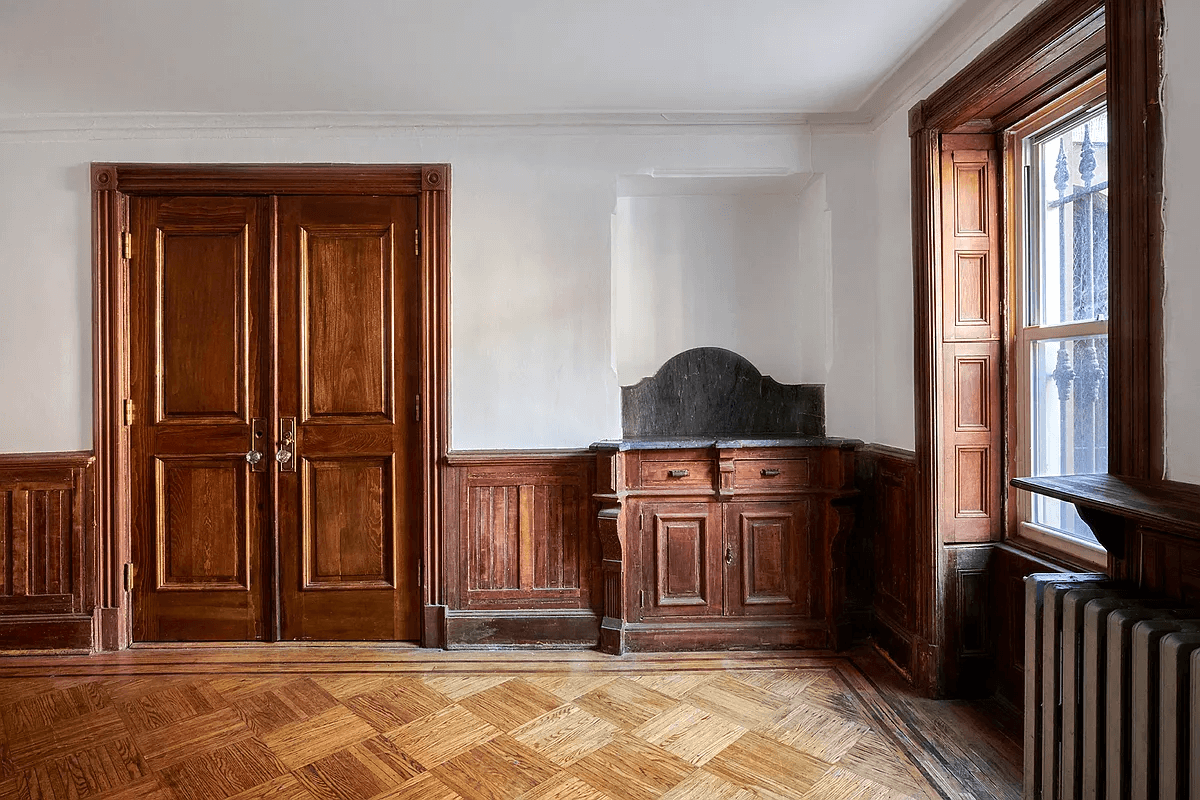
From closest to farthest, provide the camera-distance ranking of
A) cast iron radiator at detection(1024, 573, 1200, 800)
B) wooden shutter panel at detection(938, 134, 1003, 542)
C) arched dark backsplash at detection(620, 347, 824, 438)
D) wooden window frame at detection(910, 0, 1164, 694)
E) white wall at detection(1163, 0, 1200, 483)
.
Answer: cast iron radiator at detection(1024, 573, 1200, 800), white wall at detection(1163, 0, 1200, 483), wooden window frame at detection(910, 0, 1164, 694), wooden shutter panel at detection(938, 134, 1003, 542), arched dark backsplash at detection(620, 347, 824, 438)

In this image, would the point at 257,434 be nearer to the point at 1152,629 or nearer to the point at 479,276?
the point at 479,276

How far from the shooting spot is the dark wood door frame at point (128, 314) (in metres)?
3.17

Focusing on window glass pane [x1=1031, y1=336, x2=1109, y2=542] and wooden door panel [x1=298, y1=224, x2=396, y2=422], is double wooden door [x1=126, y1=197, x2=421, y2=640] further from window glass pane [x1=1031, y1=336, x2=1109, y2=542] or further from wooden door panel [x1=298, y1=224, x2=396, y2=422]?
window glass pane [x1=1031, y1=336, x2=1109, y2=542]

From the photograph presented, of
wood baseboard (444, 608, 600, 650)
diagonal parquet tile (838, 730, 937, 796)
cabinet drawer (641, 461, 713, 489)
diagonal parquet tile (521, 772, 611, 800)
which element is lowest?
diagonal parquet tile (521, 772, 611, 800)

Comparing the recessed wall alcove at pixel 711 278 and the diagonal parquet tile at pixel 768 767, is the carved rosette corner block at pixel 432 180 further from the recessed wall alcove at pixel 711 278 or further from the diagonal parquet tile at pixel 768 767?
the diagonal parquet tile at pixel 768 767

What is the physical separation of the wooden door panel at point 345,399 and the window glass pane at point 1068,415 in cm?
273

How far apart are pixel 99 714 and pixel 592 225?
117 inches

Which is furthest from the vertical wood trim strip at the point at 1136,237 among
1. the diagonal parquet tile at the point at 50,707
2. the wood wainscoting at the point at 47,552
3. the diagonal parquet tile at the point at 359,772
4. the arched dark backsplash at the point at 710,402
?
the wood wainscoting at the point at 47,552

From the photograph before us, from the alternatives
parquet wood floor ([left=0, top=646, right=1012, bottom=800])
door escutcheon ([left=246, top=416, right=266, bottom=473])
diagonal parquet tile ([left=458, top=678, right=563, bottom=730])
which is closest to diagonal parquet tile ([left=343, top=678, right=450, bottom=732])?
parquet wood floor ([left=0, top=646, right=1012, bottom=800])

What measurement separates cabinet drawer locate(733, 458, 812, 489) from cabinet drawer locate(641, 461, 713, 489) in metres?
0.14

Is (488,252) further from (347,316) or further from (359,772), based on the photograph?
(359,772)

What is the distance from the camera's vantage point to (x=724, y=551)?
316cm

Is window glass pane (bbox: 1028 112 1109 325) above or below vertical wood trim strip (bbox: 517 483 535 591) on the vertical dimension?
above

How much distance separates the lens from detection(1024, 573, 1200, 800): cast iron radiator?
128cm
